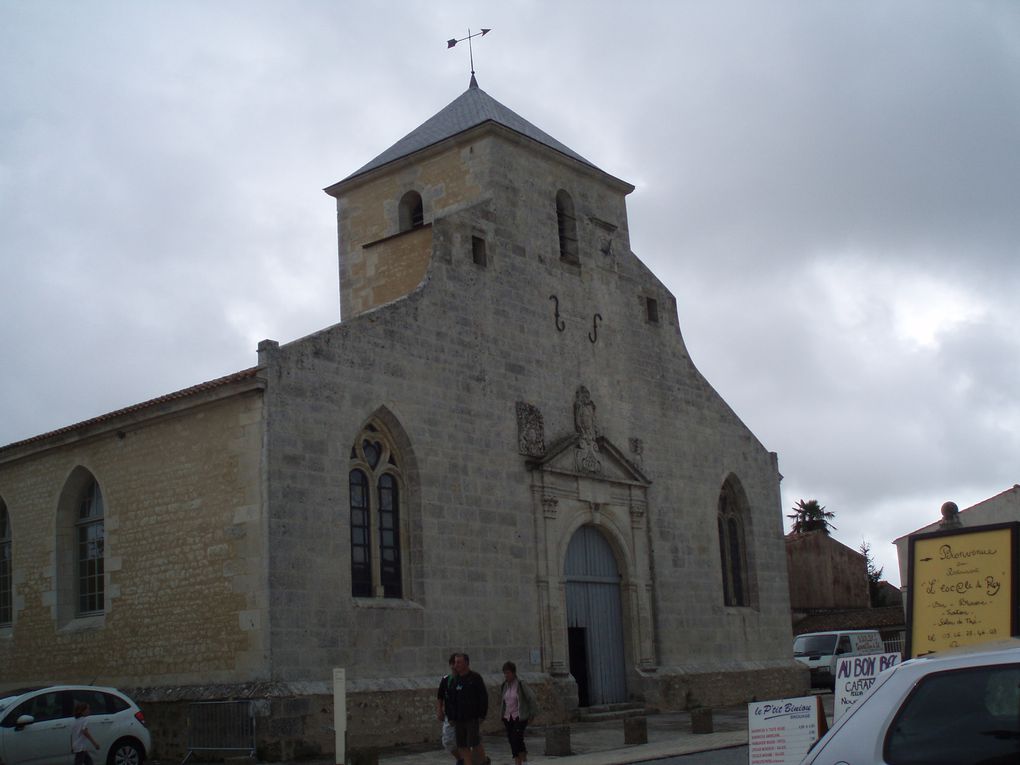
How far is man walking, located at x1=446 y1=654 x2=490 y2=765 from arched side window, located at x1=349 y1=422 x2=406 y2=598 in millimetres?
5342

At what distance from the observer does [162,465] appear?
18750mm

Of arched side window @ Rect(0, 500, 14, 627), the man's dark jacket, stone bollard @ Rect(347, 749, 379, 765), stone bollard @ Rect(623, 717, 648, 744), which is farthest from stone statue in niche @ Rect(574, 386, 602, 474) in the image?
arched side window @ Rect(0, 500, 14, 627)

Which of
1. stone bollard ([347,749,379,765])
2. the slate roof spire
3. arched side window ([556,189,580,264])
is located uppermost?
the slate roof spire

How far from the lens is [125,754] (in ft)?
50.7

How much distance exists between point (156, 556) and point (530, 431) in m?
6.85

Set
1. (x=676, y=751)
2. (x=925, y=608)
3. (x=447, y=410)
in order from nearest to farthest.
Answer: (x=925, y=608) → (x=676, y=751) → (x=447, y=410)

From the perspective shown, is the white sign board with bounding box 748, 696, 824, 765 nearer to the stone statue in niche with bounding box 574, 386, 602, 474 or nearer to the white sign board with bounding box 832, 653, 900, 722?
the white sign board with bounding box 832, 653, 900, 722

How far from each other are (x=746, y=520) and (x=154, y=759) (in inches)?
582

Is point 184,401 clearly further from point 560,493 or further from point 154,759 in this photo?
point 560,493

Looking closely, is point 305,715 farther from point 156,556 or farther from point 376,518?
point 156,556

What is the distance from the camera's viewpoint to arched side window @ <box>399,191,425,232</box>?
80.4 ft

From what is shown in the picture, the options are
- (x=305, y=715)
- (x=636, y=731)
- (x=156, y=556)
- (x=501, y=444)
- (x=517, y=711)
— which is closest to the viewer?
(x=517, y=711)

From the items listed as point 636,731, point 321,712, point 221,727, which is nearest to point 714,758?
point 636,731

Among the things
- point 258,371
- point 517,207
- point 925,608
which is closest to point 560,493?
point 517,207
